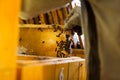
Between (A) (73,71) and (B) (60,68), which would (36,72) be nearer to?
(B) (60,68)

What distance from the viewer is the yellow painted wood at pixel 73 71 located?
1.57 meters

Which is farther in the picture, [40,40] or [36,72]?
[40,40]

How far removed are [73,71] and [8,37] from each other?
2.91ft

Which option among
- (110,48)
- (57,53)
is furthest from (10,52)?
(57,53)

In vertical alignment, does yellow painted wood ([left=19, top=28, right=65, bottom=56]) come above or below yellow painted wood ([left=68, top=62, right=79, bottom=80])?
above

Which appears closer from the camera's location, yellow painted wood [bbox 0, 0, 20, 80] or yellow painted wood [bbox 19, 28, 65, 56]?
yellow painted wood [bbox 0, 0, 20, 80]

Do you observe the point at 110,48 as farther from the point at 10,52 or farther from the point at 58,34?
the point at 58,34

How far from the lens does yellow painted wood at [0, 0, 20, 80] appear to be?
0.77 meters

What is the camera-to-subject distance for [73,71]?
5.31ft

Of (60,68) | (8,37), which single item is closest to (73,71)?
(60,68)

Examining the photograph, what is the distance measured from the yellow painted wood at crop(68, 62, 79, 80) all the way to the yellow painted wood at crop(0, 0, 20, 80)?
0.78 m

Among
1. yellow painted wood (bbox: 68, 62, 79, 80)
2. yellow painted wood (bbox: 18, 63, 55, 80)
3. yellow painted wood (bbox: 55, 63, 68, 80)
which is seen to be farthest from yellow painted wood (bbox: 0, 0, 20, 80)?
yellow painted wood (bbox: 68, 62, 79, 80)

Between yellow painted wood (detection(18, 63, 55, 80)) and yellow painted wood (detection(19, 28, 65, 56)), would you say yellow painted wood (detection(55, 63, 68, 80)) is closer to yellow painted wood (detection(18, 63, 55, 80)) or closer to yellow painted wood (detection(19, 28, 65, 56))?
yellow painted wood (detection(18, 63, 55, 80))

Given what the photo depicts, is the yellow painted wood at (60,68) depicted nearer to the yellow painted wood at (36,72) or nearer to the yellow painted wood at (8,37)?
the yellow painted wood at (36,72)
